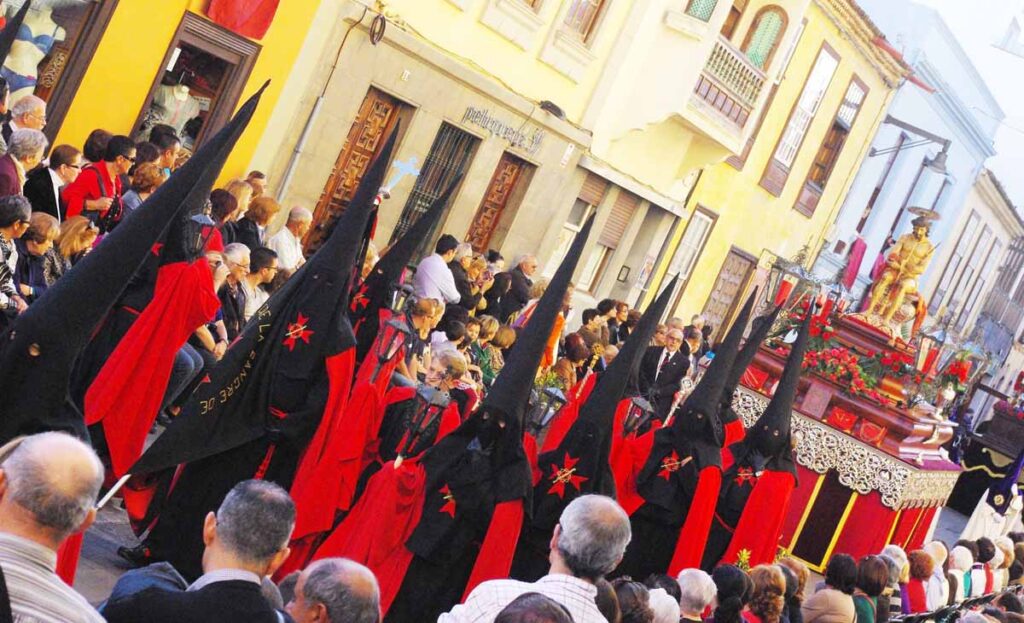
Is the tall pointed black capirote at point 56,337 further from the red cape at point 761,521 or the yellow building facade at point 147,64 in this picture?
the yellow building facade at point 147,64

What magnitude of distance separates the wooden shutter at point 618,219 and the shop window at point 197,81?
9.92 meters

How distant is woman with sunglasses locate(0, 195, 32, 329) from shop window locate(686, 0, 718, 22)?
15502 millimetres

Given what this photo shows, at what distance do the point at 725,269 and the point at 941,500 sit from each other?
525 inches

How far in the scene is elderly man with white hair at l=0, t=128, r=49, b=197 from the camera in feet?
27.8

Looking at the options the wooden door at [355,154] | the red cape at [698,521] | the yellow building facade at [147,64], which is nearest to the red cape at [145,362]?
the red cape at [698,521]

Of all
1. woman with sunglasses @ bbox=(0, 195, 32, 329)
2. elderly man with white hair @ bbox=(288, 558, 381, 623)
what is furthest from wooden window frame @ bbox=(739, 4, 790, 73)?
elderly man with white hair @ bbox=(288, 558, 381, 623)

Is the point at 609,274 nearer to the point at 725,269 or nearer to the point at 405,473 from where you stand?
the point at 725,269

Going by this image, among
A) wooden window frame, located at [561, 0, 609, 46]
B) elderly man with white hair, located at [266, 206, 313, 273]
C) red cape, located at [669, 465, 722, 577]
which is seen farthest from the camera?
wooden window frame, located at [561, 0, 609, 46]

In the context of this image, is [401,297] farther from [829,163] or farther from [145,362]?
[829,163]

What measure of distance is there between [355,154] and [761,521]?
8.48 m

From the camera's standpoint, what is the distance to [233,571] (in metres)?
4.14

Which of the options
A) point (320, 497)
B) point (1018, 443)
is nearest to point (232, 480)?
point (320, 497)

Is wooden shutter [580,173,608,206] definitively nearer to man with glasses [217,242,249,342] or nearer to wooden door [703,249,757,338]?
wooden door [703,249,757,338]

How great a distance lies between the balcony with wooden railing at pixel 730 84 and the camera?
22.9 m
